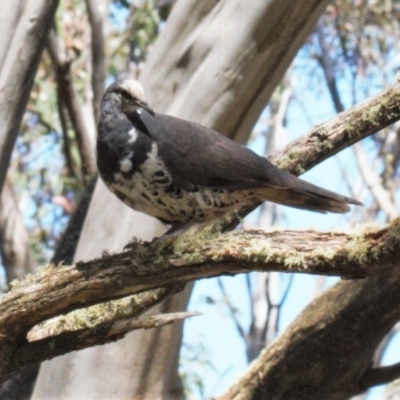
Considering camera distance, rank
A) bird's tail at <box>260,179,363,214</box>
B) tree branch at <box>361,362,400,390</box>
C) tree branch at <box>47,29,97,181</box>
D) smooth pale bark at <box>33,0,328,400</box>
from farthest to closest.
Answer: tree branch at <box>47,29,97,181</box>
smooth pale bark at <box>33,0,328,400</box>
tree branch at <box>361,362,400,390</box>
bird's tail at <box>260,179,363,214</box>

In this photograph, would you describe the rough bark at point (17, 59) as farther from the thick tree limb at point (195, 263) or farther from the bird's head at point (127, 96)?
the thick tree limb at point (195, 263)

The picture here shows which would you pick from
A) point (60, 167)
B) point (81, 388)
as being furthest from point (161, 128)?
point (60, 167)

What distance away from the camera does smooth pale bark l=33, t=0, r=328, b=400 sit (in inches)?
203

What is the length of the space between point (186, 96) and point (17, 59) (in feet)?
3.26

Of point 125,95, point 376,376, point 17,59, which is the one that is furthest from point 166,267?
point 17,59

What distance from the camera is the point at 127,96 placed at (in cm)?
423

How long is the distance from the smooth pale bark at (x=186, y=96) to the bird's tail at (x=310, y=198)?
3.20 ft

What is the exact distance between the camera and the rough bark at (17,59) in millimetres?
5176

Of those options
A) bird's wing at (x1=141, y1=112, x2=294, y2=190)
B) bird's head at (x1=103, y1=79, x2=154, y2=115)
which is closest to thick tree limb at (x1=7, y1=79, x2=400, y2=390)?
bird's wing at (x1=141, y1=112, x2=294, y2=190)

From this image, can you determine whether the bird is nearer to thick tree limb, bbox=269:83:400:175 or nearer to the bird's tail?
the bird's tail

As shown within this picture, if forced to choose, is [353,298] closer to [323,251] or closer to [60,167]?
[323,251]

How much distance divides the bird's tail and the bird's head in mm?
730

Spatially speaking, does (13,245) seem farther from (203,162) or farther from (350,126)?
(350,126)

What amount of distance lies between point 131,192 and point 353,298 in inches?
56.1
